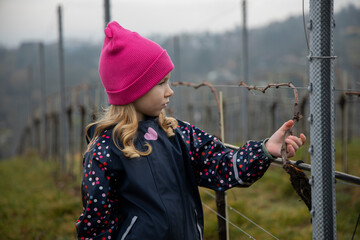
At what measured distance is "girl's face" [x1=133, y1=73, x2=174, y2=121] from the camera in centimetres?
152

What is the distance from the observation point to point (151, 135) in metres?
1.52

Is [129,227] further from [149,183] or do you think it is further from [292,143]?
[292,143]

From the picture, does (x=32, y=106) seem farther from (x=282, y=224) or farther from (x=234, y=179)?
(x=234, y=179)

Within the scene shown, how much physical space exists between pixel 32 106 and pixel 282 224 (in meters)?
11.8

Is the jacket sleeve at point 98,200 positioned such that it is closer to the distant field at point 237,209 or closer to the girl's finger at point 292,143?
the girl's finger at point 292,143

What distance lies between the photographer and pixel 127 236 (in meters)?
1.41

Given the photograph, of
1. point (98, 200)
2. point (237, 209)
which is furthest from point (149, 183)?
point (237, 209)

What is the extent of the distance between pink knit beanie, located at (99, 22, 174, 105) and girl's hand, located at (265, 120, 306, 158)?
52cm

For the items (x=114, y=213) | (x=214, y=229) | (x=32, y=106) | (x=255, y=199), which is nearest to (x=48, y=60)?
(x=32, y=106)

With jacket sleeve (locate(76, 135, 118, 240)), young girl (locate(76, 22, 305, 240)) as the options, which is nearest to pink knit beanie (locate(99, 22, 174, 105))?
young girl (locate(76, 22, 305, 240))

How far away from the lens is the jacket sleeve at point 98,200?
4.59 feet

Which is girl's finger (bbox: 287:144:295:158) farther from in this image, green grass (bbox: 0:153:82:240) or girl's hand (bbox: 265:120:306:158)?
green grass (bbox: 0:153:82:240)

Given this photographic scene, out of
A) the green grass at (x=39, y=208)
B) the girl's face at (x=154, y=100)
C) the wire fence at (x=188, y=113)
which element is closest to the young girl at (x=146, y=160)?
the girl's face at (x=154, y=100)

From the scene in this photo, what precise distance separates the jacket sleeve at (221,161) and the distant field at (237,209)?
0.99 meters
